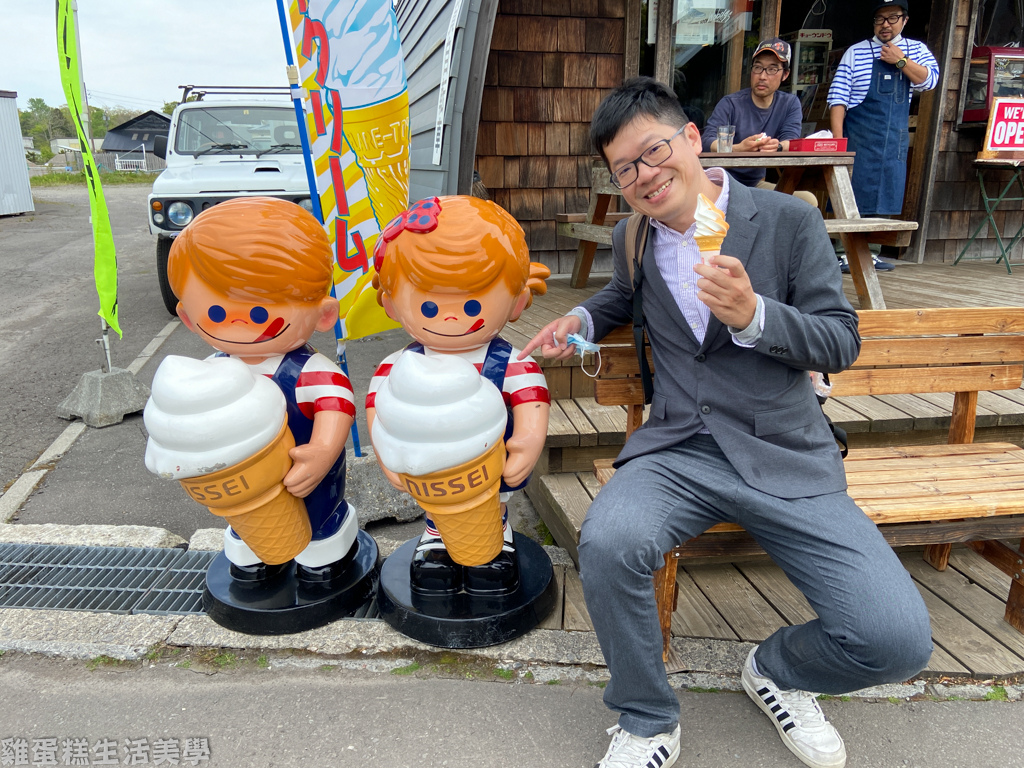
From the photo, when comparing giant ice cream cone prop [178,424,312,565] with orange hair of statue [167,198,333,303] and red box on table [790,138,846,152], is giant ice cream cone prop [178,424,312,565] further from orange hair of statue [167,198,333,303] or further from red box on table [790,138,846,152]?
red box on table [790,138,846,152]

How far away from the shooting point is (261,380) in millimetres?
1894

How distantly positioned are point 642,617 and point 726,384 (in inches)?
25.9

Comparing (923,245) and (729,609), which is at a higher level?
(923,245)

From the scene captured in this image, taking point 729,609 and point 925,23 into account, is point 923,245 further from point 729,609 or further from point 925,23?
point 729,609

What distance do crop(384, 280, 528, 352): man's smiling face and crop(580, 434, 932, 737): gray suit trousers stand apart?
1.91 feet

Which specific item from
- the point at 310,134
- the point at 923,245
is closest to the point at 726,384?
the point at 310,134

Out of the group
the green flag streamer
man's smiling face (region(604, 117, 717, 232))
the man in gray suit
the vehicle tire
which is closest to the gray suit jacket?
the man in gray suit

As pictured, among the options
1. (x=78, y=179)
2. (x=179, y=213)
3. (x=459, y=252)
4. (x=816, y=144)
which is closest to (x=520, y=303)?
(x=459, y=252)

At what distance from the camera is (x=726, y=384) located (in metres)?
1.84

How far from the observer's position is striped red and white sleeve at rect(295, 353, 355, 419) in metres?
2.00

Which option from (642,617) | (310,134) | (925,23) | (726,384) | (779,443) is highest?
(925,23)

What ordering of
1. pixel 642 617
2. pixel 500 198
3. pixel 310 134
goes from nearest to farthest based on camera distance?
pixel 642 617 < pixel 310 134 < pixel 500 198

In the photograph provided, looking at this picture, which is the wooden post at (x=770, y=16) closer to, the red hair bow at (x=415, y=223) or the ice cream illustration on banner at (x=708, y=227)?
the ice cream illustration on banner at (x=708, y=227)

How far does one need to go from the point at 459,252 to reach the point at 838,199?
9.69ft
